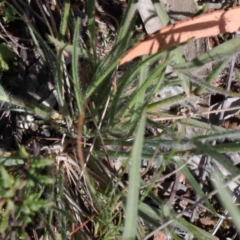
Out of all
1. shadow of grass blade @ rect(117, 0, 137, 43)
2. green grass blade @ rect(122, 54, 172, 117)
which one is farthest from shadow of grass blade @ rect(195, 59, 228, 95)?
shadow of grass blade @ rect(117, 0, 137, 43)

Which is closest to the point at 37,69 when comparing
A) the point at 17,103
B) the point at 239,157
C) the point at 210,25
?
the point at 17,103

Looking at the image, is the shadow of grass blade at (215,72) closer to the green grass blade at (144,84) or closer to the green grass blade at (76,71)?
the green grass blade at (144,84)

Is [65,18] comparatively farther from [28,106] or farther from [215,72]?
[215,72]

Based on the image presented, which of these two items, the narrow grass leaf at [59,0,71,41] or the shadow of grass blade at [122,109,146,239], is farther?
the narrow grass leaf at [59,0,71,41]

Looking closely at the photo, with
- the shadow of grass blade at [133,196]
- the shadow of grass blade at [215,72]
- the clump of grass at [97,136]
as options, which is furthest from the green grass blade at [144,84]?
the shadow of grass blade at [133,196]

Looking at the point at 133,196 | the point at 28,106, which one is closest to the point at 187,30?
the point at 28,106

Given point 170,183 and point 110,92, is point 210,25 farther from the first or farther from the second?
point 170,183

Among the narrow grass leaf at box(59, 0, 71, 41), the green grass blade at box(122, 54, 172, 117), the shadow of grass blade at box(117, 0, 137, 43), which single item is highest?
the narrow grass leaf at box(59, 0, 71, 41)

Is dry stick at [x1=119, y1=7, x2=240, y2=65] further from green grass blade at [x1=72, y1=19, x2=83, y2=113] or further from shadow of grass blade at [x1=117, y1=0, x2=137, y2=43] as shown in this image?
green grass blade at [x1=72, y1=19, x2=83, y2=113]
